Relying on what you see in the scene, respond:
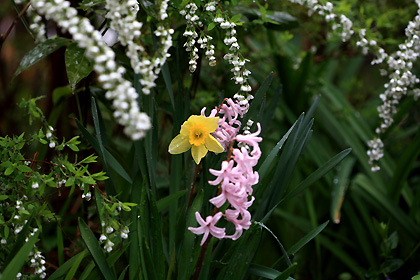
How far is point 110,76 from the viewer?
1.87ft

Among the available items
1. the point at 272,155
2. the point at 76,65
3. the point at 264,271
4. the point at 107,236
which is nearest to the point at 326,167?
the point at 272,155

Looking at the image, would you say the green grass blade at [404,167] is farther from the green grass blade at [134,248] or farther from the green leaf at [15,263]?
the green leaf at [15,263]

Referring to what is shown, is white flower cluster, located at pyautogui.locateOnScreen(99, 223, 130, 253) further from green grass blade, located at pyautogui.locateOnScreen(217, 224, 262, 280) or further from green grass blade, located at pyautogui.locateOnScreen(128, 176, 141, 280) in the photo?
green grass blade, located at pyautogui.locateOnScreen(217, 224, 262, 280)

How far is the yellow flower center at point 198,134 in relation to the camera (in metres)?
0.83

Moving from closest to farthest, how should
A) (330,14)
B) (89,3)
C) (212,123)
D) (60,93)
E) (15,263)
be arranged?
(15,263)
(212,123)
(89,3)
(330,14)
(60,93)

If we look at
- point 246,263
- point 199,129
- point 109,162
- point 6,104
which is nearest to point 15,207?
point 109,162

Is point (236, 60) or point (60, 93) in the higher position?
point (236, 60)

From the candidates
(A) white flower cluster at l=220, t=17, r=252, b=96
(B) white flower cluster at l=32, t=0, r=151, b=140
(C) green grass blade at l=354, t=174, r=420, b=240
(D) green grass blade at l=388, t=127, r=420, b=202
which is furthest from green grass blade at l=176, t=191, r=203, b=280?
(D) green grass blade at l=388, t=127, r=420, b=202

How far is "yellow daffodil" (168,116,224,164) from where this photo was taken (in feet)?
2.71

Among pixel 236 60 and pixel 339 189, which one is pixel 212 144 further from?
pixel 339 189

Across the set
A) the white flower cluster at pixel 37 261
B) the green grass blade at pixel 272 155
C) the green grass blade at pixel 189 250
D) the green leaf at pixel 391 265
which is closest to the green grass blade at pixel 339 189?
the green leaf at pixel 391 265

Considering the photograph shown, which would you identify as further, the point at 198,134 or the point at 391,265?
the point at 391,265

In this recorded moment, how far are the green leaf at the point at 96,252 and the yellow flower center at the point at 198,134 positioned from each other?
11.4 inches

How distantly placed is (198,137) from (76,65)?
13.6 inches
